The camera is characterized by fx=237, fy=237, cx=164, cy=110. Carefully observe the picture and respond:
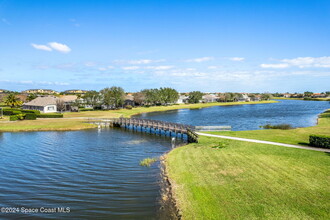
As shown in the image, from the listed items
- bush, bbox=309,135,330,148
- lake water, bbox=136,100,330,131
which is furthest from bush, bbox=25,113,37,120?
bush, bbox=309,135,330,148

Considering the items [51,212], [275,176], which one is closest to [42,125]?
[51,212]

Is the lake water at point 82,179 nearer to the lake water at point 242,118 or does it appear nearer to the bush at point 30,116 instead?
the lake water at point 242,118

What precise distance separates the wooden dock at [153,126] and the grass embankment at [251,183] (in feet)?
45.6

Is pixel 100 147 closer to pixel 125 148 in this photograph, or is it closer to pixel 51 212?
pixel 125 148

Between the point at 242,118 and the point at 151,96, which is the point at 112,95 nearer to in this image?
the point at 151,96

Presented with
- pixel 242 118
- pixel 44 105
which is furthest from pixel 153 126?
pixel 44 105

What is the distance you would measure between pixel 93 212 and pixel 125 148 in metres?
19.9

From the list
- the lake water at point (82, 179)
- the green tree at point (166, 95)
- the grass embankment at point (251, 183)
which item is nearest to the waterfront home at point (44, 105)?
the lake water at point (82, 179)

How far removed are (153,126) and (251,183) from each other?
35.7m

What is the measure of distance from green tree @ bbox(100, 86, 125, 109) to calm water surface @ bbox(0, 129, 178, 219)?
68104 mm

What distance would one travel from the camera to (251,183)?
1845 cm

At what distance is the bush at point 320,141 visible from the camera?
27.6 meters

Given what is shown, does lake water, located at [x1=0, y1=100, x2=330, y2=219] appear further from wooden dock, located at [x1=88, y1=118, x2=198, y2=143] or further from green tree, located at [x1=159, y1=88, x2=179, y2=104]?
green tree, located at [x1=159, y1=88, x2=179, y2=104]

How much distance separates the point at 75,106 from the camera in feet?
330
